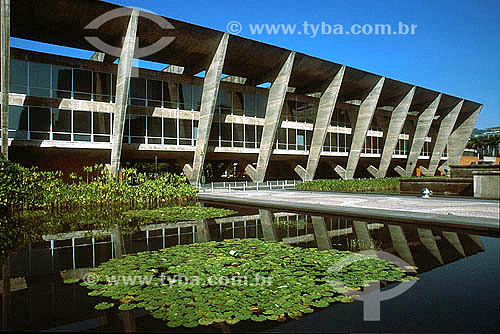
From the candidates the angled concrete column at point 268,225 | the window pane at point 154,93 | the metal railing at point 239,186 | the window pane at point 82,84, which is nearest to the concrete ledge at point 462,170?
the metal railing at point 239,186

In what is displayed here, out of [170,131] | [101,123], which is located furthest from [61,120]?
[170,131]

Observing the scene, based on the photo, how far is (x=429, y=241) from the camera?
7809mm

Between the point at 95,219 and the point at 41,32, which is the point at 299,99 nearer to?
the point at 41,32

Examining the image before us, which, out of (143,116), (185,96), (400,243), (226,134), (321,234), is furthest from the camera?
(226,134)

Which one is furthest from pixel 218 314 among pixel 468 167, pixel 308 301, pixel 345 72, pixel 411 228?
pixel 345 72

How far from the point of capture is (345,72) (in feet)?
119

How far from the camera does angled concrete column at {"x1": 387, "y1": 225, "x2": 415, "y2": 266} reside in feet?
21.6

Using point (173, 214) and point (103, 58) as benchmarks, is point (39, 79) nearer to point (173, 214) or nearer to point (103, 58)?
point (103, 58)

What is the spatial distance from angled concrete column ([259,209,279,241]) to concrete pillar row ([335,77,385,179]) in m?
28.8

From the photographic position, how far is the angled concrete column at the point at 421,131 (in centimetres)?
4698

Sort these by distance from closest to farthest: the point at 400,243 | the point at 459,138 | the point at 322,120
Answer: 1. the point at 400,243
2. the point at 322,120
3. the point at 459,138

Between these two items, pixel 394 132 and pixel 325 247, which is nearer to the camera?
pixel 325 247

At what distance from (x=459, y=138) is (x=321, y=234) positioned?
6086 cm

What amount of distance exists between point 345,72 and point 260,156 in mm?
14053
